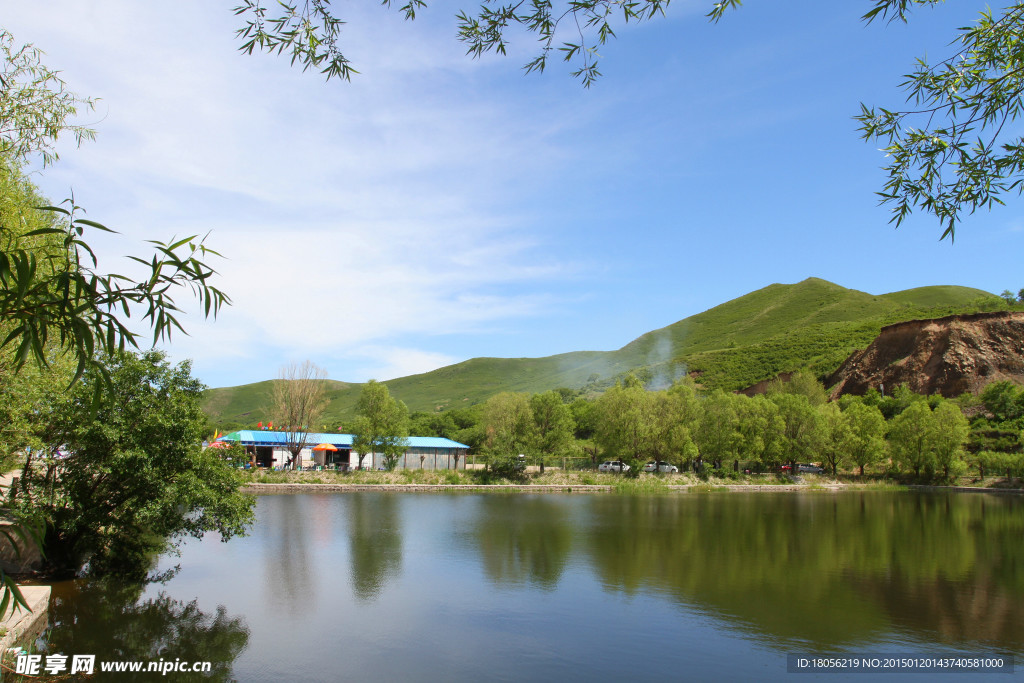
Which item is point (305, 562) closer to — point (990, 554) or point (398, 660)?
point (398, 660)

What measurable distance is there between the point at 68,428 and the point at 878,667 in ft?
56.9

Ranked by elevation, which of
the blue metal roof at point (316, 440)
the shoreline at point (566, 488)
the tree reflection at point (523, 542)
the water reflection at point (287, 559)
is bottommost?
the shoreline at point (566, 488)

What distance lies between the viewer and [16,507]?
12.0 meters

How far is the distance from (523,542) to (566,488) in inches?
969

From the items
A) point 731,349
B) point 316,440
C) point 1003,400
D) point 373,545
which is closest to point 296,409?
point 316,440

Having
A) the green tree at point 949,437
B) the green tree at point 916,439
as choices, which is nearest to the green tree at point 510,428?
the green tree at point 916,439

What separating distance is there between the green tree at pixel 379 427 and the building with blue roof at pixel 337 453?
5.87 ft

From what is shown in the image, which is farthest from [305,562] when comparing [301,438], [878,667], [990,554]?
[301,438]

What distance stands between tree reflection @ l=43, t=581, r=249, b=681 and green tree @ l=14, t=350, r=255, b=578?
1607 millimetres

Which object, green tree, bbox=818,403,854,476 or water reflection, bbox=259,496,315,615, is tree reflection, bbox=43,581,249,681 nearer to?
water reflection, bbox=259,496,315,615

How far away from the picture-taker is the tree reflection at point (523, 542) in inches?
702

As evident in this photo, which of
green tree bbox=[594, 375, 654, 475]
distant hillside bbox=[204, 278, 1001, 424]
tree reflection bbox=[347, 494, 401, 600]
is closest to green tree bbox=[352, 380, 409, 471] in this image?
tree reflection bbox=[347, 494, 401, 600]

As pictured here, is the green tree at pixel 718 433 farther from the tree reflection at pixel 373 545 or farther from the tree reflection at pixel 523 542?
the tree reflection at pixel 373 545

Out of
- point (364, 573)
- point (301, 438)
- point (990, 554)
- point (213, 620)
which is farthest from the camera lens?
point (301, 438)
